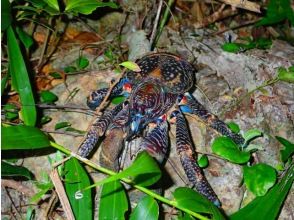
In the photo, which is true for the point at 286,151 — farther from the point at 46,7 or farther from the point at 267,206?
the point at 46,7

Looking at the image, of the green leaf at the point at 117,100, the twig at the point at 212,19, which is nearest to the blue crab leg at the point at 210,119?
the green leaf at the point at 117,100

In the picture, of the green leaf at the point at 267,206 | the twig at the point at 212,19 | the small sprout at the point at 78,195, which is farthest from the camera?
the twig at the point at 212,19

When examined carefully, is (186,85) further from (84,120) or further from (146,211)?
(146,211)

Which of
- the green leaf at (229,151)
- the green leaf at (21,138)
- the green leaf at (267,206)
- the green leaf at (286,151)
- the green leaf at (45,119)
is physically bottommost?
A: the green leaf at (267,206)

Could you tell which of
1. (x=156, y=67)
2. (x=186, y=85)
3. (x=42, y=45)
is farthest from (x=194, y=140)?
(x=42, y=45)

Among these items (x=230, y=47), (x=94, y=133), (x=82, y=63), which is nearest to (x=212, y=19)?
(x=230, y=47)

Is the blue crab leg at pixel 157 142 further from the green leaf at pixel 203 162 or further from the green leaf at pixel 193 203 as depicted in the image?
the green leaf at pixel 193 203

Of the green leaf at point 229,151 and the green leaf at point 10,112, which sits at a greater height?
the green leaf at point 10,112
